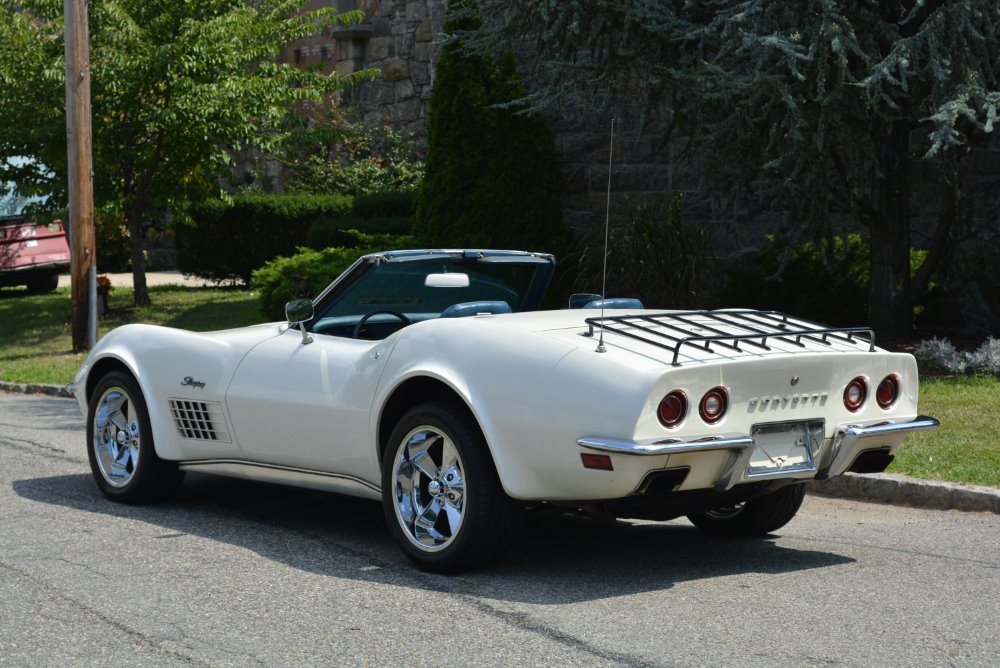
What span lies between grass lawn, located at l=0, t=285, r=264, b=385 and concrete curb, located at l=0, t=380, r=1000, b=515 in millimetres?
8774

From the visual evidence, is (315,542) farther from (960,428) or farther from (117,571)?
(960,428)

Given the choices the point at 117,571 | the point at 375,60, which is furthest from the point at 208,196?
the point at 117,571

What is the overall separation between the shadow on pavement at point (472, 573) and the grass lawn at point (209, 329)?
2.10 metres

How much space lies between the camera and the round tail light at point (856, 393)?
602 centimetres

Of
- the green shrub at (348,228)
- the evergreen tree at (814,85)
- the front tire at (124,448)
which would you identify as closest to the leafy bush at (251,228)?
the green shrub at (348,228)

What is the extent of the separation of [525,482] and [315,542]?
1490mm

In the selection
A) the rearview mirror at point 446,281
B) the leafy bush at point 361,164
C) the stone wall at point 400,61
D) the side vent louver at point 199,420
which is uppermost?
the stone wall at point 400,61

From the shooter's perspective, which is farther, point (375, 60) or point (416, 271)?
point (375, 60)

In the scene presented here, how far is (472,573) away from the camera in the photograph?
5.89 m

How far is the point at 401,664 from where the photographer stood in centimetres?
468

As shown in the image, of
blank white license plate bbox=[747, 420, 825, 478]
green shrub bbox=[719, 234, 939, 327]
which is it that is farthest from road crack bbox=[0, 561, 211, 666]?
green shrub bbox=[719, 234, 939, 327]

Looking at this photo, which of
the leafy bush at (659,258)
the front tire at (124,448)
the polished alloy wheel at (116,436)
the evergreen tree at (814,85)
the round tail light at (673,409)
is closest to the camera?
the round tail light at (673,409)

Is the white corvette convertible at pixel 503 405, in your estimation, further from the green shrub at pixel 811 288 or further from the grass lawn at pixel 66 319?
the grass lawn at pixel 66 319

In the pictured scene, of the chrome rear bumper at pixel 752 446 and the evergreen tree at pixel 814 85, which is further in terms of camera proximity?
the evergreen tree at pixel 814 85
